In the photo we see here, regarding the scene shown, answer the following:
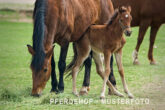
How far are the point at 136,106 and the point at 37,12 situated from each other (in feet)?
7.35

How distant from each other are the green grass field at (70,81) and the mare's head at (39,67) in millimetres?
213

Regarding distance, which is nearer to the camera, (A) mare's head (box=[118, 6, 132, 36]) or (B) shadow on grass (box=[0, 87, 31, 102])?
(A) mare's head (box=[118, 6, 132, 36])

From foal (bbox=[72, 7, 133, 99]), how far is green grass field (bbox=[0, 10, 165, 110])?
48 centimetres

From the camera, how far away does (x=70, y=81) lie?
9.61m

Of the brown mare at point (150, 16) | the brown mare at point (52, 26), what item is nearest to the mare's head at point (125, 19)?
the brown mare at point (52, 26)

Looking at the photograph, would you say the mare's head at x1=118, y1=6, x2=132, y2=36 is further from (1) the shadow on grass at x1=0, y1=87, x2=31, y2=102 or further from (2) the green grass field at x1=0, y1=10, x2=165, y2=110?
(1) the shadow on grass at x1=0, y1=87, x2=31, y2=102

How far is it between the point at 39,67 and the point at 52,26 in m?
0.82

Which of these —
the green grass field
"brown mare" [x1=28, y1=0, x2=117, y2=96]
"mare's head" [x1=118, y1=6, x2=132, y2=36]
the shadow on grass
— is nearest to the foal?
"mare's head" [x1=118, y1=6, x2=132, y2=36]

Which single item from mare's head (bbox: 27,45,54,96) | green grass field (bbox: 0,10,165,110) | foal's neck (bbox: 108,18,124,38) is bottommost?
green grass field (bbox: 0,10,165,110)

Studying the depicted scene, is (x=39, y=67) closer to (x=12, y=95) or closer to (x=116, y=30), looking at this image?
(x=12, y=95)

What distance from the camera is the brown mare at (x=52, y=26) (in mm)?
6688

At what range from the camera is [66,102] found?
22.5 ft

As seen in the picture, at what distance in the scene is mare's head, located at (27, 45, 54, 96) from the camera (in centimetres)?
663

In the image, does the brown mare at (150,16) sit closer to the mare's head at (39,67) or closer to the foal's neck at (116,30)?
the foal's neck at (116,30)
